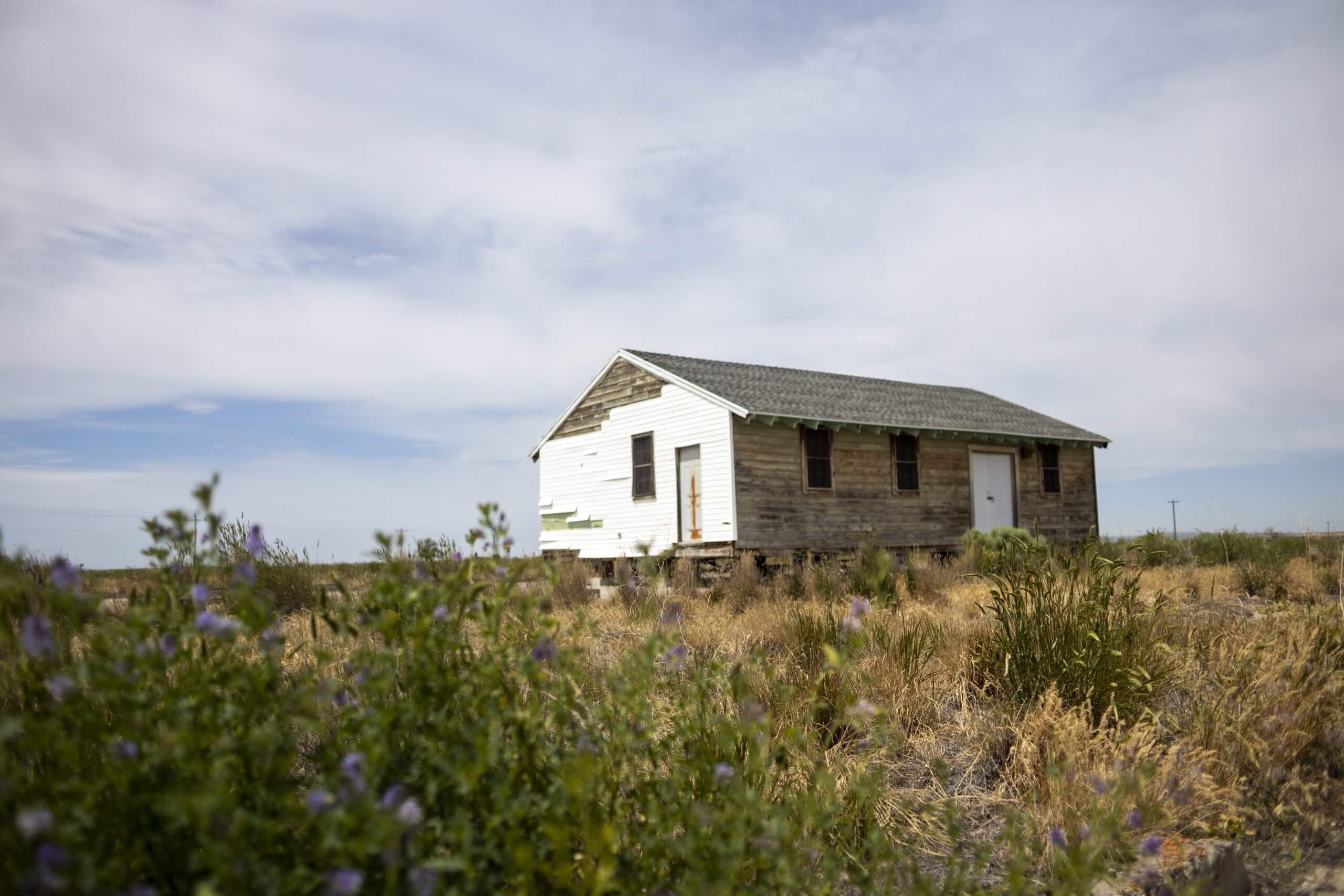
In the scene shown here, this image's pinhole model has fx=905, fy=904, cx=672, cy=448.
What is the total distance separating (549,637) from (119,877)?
1.21 m

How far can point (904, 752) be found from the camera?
477 centimetres

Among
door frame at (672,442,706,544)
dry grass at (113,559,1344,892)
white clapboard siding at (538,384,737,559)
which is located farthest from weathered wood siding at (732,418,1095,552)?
dry grass at (113,559,1344,892)

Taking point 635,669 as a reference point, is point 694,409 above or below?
above

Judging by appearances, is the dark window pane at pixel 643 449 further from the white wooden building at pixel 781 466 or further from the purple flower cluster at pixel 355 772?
the purple flower cluster at pixel 355 772

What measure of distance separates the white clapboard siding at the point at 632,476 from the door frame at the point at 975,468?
22.2ft

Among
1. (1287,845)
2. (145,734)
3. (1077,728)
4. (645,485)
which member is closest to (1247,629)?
(1287,845)

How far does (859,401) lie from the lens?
2005 centimetres

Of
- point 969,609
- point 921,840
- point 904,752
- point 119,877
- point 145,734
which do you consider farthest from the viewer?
point 969,609

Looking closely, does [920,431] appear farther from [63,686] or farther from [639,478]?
[63,686]

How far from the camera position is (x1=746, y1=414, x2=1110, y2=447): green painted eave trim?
16.5 m

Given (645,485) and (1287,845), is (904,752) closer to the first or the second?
(1287,845)

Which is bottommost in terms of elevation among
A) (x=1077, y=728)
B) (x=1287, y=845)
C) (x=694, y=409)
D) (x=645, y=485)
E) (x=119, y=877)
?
(x=1287, y=845)

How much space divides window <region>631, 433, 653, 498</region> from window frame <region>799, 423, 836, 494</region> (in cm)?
306

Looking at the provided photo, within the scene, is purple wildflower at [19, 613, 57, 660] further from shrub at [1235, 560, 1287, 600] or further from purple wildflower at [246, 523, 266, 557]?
shrub at [1235, 560, 1287, 600]
